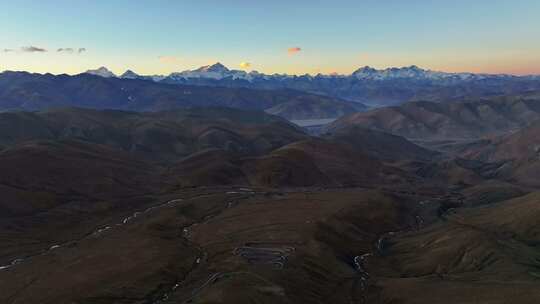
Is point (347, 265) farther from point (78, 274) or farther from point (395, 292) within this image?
point (78, 274)

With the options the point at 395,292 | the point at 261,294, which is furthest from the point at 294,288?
the point at 395,292

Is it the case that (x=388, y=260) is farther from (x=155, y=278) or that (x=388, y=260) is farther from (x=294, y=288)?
(x=155, y=278)

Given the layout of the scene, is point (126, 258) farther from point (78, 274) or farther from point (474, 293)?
point (474, 293)

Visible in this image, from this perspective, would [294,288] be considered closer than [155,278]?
Yes

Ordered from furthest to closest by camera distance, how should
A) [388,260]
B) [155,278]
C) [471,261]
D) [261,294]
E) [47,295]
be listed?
[388,260], [471,261], [155,278], [47,295], [261,294]

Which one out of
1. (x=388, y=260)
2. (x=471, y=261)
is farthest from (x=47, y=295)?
(x=471, y=261)

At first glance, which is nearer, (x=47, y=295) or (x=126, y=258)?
(x=47, y=295)

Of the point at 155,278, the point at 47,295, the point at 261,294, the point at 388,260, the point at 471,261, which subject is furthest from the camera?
the point at 388,260

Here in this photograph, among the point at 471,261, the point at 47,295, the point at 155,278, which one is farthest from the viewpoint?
the point at 471,261
